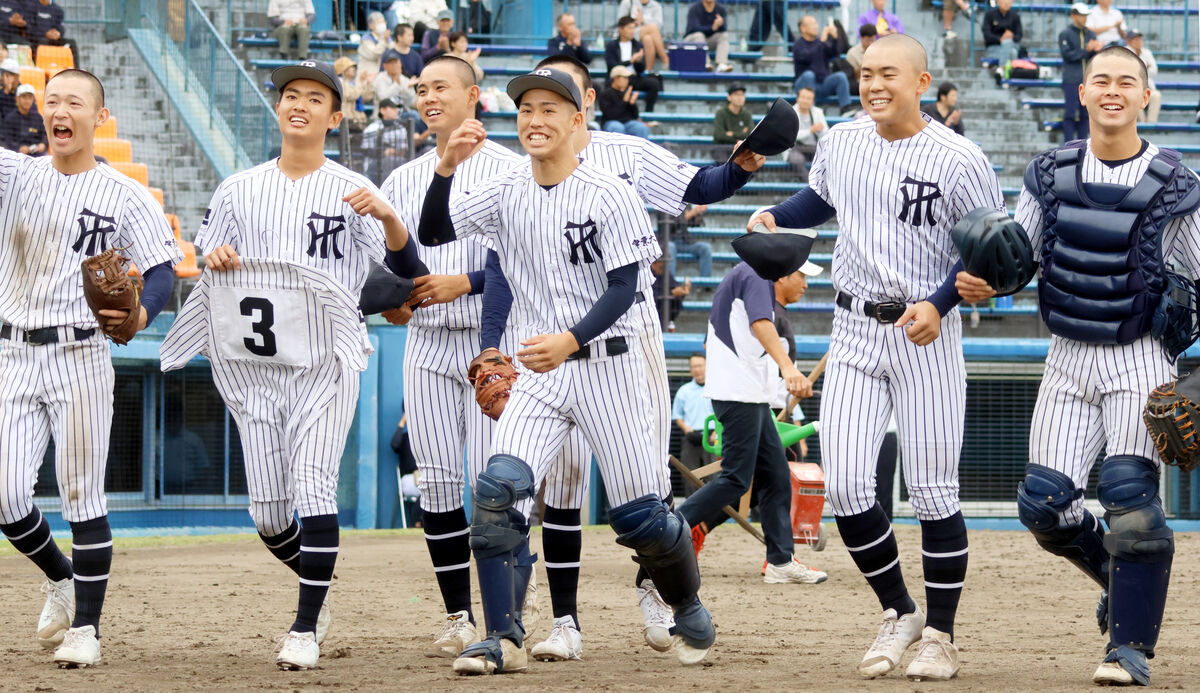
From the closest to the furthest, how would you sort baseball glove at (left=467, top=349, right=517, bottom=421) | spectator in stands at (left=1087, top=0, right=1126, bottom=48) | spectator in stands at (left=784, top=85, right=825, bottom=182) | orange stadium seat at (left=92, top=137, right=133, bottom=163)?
baseball glove at (left=467, top=349, right=517, bottom=421), orange stadium seat at (left=92, top=137, right=133, bottom=163), spectator in stands at (left=784, top=85, right=825, bottom=182), spectator in stands at (left=1087, top=0, right=1126, bottom=48)

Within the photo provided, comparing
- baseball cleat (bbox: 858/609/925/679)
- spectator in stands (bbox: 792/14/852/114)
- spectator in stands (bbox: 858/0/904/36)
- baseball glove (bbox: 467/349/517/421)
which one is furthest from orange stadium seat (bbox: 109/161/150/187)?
baseball cleat (bbox: 858/609/925/679)

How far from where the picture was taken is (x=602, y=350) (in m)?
5.81

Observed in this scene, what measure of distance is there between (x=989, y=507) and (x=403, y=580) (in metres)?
A: 7.27

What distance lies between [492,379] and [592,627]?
1.99 metres

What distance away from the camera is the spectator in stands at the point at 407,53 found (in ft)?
62.8

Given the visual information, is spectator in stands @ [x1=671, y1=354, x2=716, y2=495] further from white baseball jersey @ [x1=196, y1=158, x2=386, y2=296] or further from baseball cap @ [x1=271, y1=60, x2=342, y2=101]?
baseball cap @ [x1=271, y1=60, x2=342, y2=101]

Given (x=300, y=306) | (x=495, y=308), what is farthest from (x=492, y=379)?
(x=300, y=306)

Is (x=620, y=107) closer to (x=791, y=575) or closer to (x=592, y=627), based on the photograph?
(x=791, y=575)

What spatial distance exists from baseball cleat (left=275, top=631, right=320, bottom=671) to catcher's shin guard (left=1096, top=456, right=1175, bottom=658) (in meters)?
2.93

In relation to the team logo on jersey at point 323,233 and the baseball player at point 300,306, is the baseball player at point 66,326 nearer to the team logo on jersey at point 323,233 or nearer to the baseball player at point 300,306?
the baseball player at point 300,306

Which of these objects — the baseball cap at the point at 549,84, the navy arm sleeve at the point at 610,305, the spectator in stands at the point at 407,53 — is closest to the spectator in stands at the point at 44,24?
the spectator in stands at the point at 407,53

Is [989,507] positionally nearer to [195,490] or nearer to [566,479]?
[195,490]

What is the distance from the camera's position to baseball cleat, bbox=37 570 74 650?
6.44 meters

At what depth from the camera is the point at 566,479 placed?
636 cm
